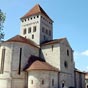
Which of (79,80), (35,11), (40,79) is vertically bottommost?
(79,80)

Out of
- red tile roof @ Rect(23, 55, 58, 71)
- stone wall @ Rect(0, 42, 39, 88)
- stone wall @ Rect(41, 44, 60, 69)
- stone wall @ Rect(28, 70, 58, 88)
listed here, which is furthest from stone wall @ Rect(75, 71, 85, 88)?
stone wall @ Rect(0, 42, 39, 88)


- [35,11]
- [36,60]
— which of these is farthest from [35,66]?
[35,11]

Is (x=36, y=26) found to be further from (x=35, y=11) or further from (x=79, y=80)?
(x=79, y=80)

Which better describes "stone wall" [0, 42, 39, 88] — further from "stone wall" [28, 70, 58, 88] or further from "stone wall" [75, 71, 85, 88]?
"stone wall" [75, 71, 85, 88]

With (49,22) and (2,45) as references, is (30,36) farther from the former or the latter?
(2,45)

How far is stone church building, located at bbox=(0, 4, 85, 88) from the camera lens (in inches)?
1244

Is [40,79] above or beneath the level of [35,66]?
beneath

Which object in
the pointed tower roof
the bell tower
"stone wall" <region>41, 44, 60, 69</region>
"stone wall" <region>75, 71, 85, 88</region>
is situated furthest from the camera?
the pointed tower roof

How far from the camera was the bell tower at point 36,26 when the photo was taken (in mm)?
41559

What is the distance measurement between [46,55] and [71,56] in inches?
226

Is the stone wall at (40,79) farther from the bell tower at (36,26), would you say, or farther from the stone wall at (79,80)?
the stone wall at (79,80)

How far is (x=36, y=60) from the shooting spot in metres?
35.0

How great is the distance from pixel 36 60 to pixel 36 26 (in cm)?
1007

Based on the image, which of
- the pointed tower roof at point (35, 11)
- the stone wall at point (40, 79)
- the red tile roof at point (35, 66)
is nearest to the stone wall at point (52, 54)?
the red tile roof at point (35, 66)
